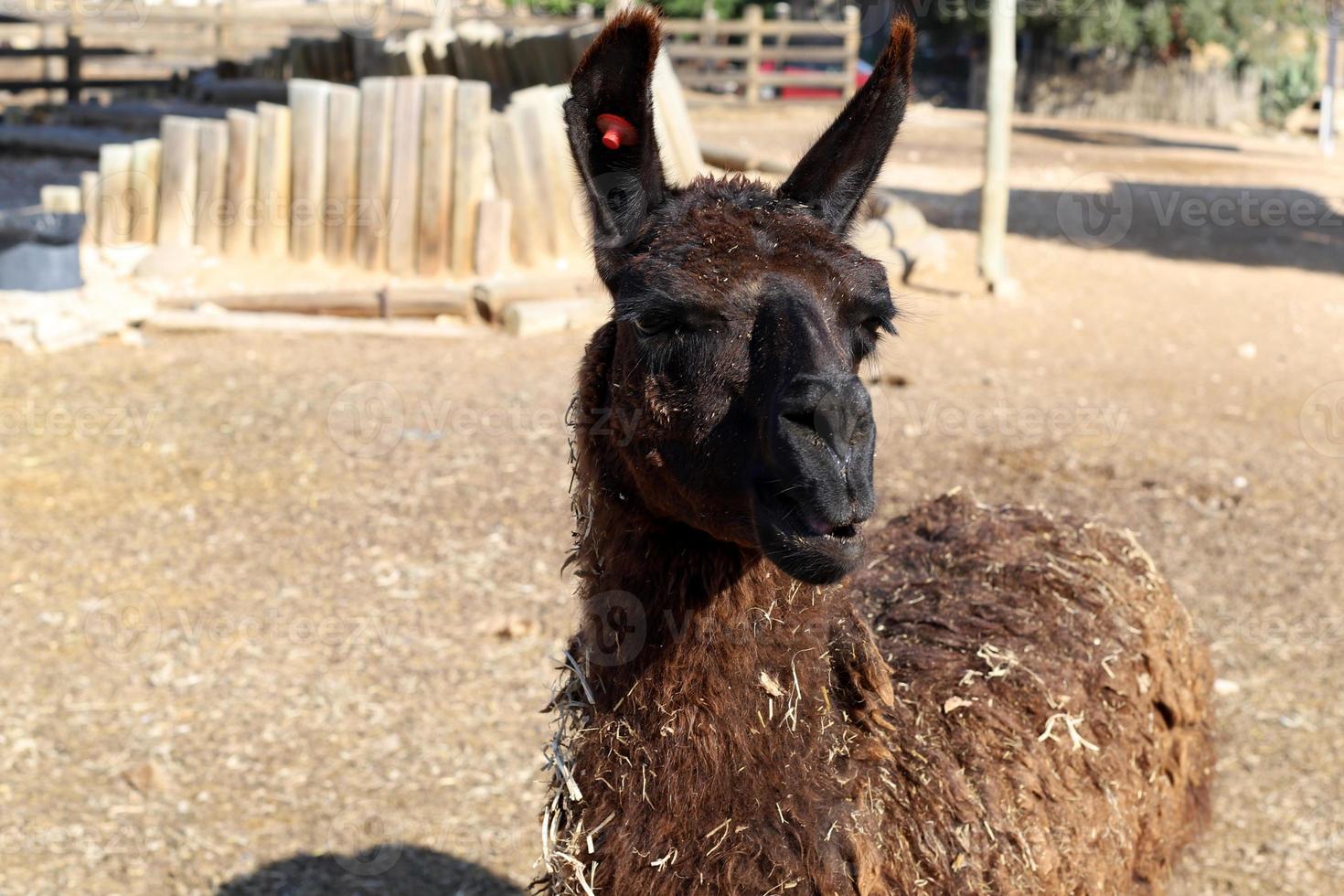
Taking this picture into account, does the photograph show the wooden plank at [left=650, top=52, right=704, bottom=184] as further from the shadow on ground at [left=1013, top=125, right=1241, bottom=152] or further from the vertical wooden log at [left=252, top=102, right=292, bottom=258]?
the shadow on ground at [left=1013, top=125, right=1241, bottom=152]

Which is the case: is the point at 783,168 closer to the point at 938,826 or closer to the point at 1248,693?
the point at 1248,693

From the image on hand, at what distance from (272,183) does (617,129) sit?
1042 cm

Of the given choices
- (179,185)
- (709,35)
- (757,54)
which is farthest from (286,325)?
(709,35)

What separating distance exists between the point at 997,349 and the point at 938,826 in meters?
8.34

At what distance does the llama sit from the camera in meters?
2.27

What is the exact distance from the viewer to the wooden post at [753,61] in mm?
28812

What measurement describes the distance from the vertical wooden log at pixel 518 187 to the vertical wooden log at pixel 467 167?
0.15 m

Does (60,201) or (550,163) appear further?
(60,201)

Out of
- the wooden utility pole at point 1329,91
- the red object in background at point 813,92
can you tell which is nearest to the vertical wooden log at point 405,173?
the red object in background at point 813,92

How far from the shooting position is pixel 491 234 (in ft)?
38.7

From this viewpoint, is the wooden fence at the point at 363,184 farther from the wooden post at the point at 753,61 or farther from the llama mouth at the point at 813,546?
the wooden post at the point at 753,61

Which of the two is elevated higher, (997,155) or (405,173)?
(997,155)

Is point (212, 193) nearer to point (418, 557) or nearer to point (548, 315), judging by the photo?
point (548, 315)

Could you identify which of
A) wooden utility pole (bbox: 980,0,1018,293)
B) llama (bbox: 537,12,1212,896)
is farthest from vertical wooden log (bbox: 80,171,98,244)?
llama (bbox: 537,12,1212,896)
